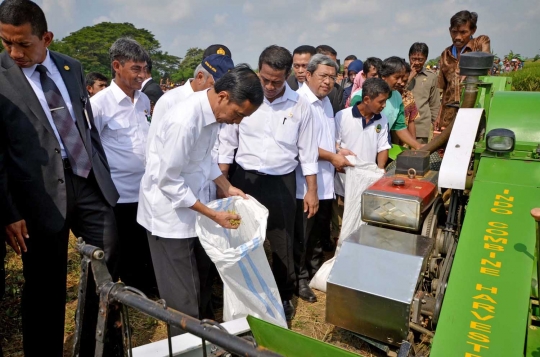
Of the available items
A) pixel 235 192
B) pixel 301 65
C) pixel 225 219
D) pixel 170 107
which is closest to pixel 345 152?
pixel 235 192

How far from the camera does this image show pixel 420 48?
525cm

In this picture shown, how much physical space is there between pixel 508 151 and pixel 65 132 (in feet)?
7.59

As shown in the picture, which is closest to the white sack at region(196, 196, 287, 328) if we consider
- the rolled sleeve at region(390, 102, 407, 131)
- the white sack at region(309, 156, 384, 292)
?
the white sack at region(309, 156, 384, 292)

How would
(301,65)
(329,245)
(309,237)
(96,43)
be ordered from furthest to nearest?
1. (96,43)
2. (301,65)
3. (329,245)
4. (309,237)

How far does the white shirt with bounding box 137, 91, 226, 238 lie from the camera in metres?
2.07

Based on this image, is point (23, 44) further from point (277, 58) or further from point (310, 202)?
point (310, 202)

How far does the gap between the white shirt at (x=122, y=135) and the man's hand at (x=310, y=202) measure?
121cm

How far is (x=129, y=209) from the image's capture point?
10.4 ft

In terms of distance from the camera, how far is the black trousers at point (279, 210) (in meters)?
3.01

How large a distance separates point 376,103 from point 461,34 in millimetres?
1953

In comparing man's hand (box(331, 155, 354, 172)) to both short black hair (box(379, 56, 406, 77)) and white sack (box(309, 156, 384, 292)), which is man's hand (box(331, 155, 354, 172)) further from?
short black hair (box(379, 56, 406, 77))

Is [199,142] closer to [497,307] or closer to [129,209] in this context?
[129,209]

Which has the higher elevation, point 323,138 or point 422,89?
point 422,89

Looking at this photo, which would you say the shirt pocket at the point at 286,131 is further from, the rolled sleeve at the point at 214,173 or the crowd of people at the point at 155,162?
the rolled sleeve at the point at 214,173
